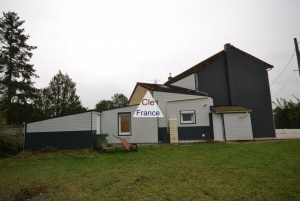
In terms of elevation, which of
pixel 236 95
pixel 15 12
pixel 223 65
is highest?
pixel 15 12

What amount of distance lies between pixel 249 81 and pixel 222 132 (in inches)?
289

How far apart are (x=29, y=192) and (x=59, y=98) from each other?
31354 millimetres

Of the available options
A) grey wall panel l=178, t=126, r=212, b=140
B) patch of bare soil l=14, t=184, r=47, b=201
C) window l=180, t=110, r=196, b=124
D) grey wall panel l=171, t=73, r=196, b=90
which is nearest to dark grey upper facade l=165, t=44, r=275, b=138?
grey wall panel l=171, t=73, r=196, b=90

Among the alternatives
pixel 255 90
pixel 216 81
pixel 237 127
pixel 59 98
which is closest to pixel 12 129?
pixel 59 98

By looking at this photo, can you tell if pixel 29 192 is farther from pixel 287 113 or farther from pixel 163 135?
pixel 287 113

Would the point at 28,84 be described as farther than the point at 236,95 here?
Yes

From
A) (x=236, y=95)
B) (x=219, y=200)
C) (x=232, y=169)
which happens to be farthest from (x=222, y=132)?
(x=219, y=200)

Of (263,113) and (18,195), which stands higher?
(263,113)

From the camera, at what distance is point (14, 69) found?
22234 millimetres

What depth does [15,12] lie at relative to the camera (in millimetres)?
23266

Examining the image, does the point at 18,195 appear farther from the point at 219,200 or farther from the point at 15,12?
the point at 15,12

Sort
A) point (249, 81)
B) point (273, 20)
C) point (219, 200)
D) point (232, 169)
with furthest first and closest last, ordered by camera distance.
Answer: point (249, 81)
point (273, 20)
point (232, 169)
point (219, 200)

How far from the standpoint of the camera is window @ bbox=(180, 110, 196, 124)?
1409cm

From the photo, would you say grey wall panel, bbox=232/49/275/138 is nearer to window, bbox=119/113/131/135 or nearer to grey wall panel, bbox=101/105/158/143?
grey wall panel, bbox=101/105/158/143
